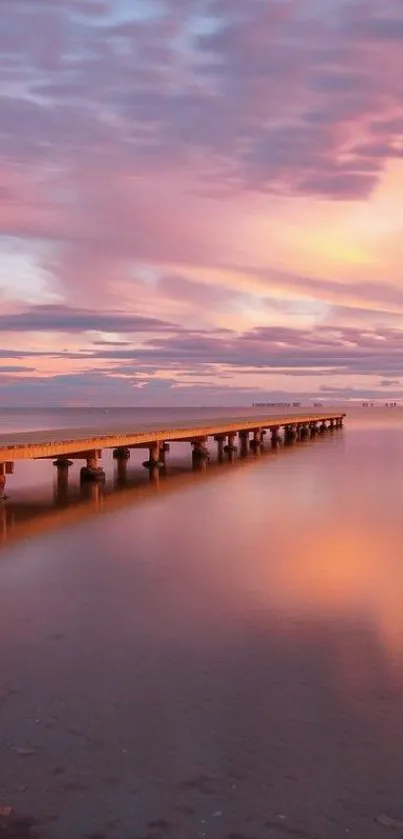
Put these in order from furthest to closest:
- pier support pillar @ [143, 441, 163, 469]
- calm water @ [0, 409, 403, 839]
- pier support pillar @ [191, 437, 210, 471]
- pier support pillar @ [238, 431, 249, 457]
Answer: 1. pier support pillar @ [238, 431, 249, 457]
2. pier support pillar @ [191, 437, 210, 471]
3. pier support pillar @ [143, 441, 163, 469]
4. calm water @ [0, 409, 403, 839]

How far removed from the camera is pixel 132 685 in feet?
35.2

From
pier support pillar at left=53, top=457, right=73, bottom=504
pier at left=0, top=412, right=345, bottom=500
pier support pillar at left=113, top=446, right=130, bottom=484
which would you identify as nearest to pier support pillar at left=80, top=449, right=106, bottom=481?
pier at left=0, top=412, right=345, bottom=500

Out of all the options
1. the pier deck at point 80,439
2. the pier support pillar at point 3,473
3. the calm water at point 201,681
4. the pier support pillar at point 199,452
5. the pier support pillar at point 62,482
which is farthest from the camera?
the pier support pillar at point 199,452

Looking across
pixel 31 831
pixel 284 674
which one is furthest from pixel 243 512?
pixel 31 831

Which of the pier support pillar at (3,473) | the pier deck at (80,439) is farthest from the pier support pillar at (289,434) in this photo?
the pier support pillar at (3,473)

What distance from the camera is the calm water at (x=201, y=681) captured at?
7.73m

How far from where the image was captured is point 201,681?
35.8ft

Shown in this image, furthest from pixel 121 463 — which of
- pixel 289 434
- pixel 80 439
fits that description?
pixel 289 434

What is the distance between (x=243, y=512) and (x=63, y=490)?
891 centimetres

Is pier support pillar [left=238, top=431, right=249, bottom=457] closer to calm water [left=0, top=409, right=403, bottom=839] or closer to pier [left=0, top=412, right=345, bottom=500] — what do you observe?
pier [left=0, top=412, right=345, bottom=500]

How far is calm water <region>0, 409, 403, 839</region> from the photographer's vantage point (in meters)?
7.73

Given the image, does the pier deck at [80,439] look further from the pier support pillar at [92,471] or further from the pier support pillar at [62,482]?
the pier support pillar at [62,482]

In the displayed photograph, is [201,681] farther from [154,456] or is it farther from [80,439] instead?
[154,456]

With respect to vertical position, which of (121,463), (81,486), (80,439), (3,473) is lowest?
(81,486)
